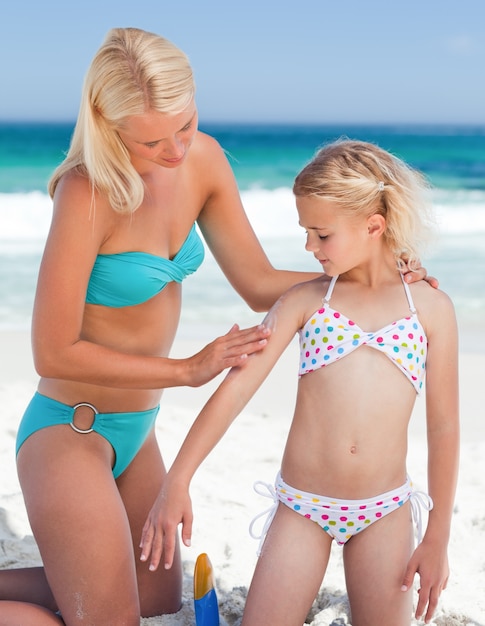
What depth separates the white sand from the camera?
326cm

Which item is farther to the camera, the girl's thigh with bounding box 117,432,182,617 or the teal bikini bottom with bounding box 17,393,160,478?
the girl's thigh with bounding box 117,432,182,617

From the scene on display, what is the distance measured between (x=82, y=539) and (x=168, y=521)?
1.06 ft

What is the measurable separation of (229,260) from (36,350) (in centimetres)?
83

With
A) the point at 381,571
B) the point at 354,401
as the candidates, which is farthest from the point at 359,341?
the point at 381,571

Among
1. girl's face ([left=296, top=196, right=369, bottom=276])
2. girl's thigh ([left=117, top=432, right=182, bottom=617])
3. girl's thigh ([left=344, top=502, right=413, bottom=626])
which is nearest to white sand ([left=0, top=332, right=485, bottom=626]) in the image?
girl's thigh ([left=117, top=432, right=182, bottom=617])

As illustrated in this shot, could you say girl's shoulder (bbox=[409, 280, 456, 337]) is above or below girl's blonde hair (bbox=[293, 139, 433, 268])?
below

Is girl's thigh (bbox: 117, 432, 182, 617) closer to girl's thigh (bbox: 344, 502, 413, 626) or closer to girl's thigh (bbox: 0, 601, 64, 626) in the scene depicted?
girl's thigh (bbox: 0, 601, 64, 626)

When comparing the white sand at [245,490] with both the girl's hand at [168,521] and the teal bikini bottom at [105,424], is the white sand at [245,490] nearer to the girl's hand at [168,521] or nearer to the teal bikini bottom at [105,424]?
the teal bikini bottom at [105,424]

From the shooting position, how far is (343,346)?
2639mm

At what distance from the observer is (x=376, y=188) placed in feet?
8.65

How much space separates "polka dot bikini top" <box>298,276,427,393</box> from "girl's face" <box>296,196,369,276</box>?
0.49 feet

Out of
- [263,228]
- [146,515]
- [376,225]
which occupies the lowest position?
[146,515]

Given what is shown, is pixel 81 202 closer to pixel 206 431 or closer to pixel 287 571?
pixel 206 431

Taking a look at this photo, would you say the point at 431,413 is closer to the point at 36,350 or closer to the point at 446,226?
the point at 36,350
